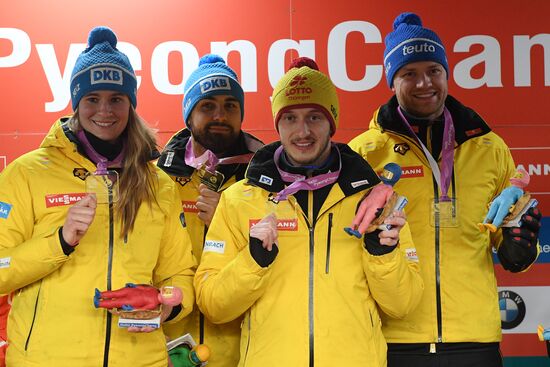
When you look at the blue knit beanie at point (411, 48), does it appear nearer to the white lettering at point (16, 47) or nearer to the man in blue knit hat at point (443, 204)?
the man in blue knit hat at point (443, 204)

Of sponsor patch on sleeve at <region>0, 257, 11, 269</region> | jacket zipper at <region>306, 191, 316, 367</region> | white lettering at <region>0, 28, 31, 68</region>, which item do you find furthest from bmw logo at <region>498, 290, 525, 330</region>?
white lettering at <region>0, 28, 31, 68</region>

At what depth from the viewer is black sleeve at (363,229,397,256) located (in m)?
2.51

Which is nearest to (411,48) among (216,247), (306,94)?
(306,94)

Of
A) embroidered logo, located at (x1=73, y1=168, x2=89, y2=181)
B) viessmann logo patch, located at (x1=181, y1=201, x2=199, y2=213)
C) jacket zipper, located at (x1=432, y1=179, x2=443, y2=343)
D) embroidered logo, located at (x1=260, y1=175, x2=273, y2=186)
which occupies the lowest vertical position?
jacket zipper, located at (x1=432, y1=179, x2=443, y2=343)

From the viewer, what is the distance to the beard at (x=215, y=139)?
321 centimetres

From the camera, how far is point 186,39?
12.7 ft

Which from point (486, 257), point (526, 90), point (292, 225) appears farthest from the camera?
point (526, 90)

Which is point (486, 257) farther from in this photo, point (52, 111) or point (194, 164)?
point (52, 111)

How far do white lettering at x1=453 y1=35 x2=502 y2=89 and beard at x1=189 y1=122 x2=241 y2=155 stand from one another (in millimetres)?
1303

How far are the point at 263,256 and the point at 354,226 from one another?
1.01ft

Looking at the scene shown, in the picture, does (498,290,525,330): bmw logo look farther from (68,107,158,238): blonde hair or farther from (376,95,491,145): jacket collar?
(68,107,158,238): blonde hair

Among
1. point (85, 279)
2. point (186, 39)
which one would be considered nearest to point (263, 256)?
point (85, 279)

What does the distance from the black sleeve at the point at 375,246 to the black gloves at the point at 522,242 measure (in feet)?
1.98

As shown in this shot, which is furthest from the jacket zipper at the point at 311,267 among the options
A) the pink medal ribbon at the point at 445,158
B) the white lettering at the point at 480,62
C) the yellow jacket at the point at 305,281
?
the white lettering at the point at 480,62
